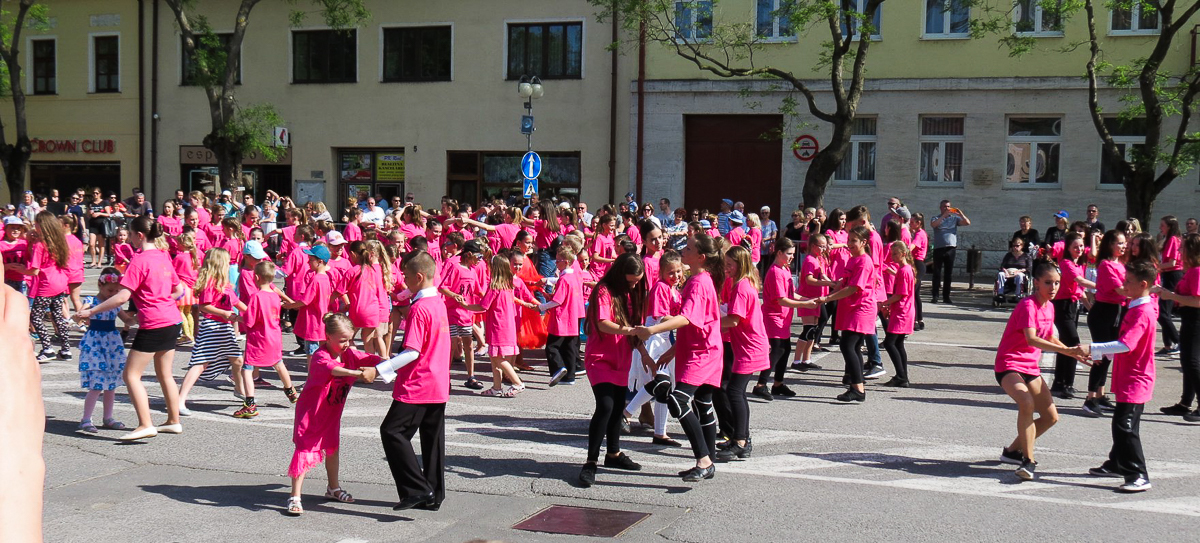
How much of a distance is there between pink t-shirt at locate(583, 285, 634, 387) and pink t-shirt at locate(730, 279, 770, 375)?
0.92 meters

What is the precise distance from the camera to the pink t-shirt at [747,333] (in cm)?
794

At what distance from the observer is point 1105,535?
6305 mm

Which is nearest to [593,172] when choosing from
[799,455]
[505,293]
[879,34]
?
[879,34]

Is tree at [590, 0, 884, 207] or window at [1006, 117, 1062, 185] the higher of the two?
tree at [590, 0, 884, 207]

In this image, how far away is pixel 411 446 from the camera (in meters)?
6.70

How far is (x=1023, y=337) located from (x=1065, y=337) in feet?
13.7

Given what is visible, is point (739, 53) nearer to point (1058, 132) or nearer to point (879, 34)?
point (879, 34)

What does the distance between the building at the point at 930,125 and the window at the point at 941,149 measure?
0.03 meters

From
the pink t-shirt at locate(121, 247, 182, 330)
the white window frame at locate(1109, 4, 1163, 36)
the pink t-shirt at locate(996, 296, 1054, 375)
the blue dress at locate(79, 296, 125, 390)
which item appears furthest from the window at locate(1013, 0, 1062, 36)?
the blue dress at locate(79, 296, 125, 390)

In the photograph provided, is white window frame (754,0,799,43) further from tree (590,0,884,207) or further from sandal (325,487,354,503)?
sandal (325,487,354,503)

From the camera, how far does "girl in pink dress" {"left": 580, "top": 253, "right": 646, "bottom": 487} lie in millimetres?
7453

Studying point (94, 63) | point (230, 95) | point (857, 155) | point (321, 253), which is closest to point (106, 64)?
point (94, 63)

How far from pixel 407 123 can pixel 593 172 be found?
209 inches

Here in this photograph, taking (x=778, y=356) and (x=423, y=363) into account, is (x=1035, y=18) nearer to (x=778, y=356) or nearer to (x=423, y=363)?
(x=778, y=356)
